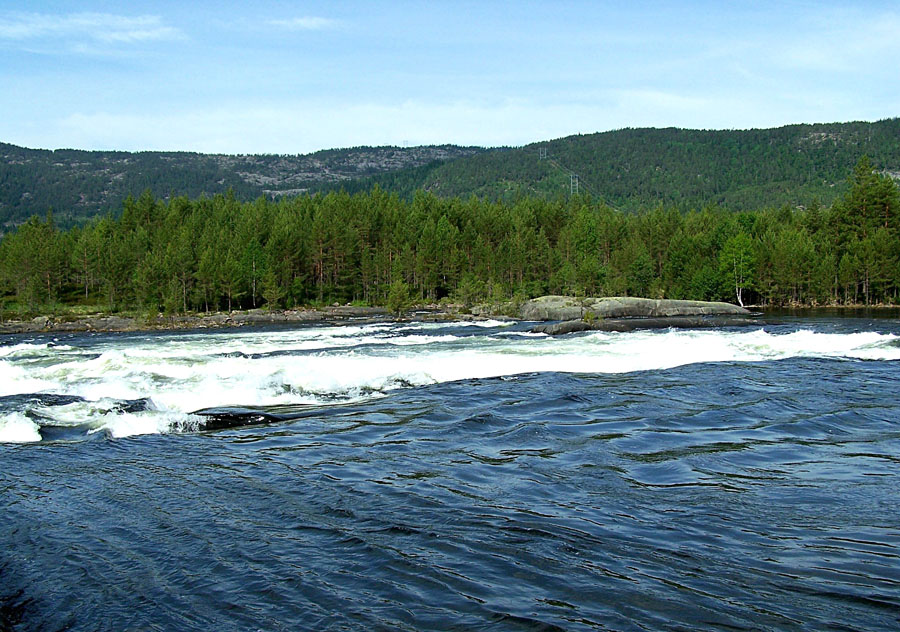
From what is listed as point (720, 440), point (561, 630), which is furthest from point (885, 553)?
point (720, 440)

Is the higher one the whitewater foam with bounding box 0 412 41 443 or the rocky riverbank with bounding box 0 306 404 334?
the whitewater foam with bounding box 0 412 41 443

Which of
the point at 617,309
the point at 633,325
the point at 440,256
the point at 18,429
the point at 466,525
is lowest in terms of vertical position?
the point at 617,309

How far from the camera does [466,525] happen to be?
934cm

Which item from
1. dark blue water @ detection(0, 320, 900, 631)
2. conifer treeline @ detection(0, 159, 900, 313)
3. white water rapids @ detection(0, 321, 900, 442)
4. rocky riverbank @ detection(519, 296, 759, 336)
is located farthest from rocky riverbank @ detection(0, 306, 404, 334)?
dark blue water @ detection(0, 320, 900, 631)

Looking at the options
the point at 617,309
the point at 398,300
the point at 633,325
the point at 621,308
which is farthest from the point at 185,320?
the point at 633,325

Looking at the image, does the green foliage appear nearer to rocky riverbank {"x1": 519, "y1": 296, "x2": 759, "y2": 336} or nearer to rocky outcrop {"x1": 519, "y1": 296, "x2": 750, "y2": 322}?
rocky riverbank {"x1": 519, "y1": 296, "x2": 759, "y2": 336}

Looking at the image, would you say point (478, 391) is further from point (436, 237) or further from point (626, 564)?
point (436, 237)

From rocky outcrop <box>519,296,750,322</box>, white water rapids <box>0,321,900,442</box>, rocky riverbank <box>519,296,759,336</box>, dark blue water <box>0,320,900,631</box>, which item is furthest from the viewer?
rocky outcrop <box>519,296,750,322</box>

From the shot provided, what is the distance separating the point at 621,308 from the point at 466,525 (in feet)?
210

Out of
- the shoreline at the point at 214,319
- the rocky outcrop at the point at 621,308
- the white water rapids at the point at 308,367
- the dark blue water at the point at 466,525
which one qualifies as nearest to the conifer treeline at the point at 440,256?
the shoreline at the point at 214,319

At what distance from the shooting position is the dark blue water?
6961 mm

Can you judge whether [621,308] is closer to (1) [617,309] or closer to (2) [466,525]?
(1) [617,309]

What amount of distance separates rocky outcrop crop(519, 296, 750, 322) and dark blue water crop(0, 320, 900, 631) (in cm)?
5322

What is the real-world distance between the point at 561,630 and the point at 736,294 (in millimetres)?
94690
